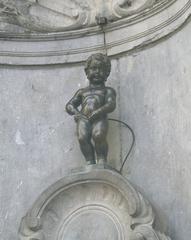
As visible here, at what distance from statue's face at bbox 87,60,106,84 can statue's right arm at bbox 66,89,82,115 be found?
0.14 meters

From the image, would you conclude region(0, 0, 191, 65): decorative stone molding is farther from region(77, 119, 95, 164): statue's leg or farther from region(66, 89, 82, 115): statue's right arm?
region(77, 119, 95, 164): statue's leg

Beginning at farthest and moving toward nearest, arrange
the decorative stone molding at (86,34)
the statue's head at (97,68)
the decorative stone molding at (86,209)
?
the decorative stone molding at (86,34), the statue's head at (97,68), the decorative stone molding at (86,209)

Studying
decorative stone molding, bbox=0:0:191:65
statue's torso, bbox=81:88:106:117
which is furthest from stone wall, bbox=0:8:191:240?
statue's torso, bbox=81:88:106:117

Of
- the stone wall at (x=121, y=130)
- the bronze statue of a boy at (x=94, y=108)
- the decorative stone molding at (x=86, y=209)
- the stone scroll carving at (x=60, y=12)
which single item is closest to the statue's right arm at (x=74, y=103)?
the bronze statue of a boy at (x=94, y=108)

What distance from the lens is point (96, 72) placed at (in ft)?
19.6

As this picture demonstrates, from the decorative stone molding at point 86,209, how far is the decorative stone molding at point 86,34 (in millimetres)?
1358

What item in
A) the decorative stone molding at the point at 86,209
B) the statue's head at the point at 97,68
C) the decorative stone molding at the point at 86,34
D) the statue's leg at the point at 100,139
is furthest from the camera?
the decorative stone molding at the point at 86,34

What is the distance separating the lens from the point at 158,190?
5746 millimetres

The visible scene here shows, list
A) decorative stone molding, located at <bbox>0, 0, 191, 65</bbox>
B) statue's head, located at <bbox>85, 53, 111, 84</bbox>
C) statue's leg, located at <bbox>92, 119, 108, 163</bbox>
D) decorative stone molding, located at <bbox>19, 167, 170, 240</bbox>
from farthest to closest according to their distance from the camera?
decorative stone molding, located at <bbox>0, 0, 191, 65</bbox>, statue's head, located at <bbox>85, 53, 111, 84</bbox>, statue's leg, located at <bbox>92, 119, 108, 163</bbox>, decorative stone molding, located at <bbox>19, 167, 170, 240</bbox>

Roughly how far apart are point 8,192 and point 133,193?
3.60ft

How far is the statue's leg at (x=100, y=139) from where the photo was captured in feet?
18.9

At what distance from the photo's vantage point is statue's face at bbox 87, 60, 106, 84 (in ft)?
19.6

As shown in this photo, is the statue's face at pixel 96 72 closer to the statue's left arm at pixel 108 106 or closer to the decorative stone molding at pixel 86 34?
the statue's left arm at pixel 108 106

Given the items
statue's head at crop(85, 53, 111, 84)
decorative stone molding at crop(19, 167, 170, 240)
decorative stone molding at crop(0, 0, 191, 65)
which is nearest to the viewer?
decorative stone molding at crop(19, 167, 170, 240)
